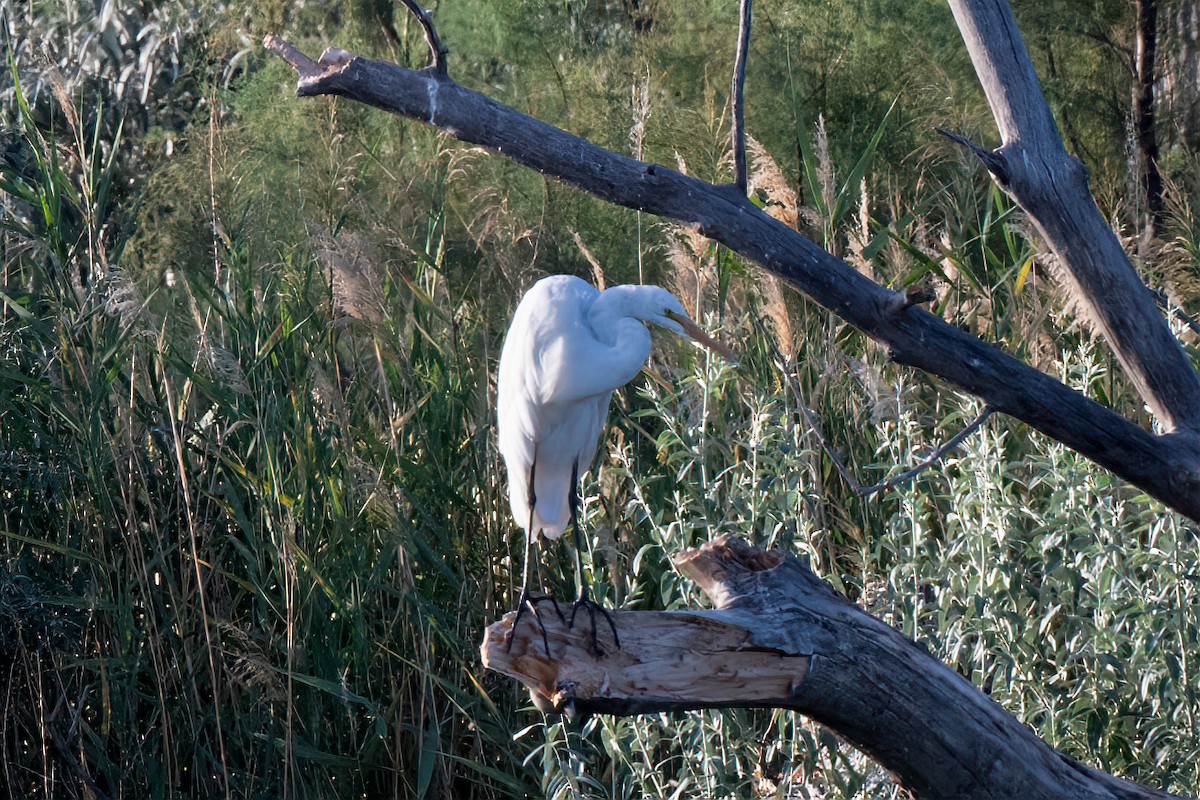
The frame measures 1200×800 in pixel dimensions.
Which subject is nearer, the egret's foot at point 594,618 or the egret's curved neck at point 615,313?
the egret's foot at point 594,618

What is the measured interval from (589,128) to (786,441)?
2.10 metres

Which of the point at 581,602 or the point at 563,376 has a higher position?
the point at 563,376

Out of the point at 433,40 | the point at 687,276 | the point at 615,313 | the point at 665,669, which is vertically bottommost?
the point at 665,669

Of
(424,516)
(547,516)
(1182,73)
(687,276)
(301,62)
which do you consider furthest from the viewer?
(1182,73)

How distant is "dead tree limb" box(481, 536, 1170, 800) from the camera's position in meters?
1.26

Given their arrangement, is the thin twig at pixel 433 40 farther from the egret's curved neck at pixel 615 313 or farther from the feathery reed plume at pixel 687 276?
the feathery reed plume at pixel 687 276

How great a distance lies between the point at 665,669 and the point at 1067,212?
66cm

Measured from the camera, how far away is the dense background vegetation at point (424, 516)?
73.3 inches

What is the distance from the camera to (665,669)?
4.14 feet

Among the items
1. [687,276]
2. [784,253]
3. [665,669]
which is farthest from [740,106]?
[687,276]

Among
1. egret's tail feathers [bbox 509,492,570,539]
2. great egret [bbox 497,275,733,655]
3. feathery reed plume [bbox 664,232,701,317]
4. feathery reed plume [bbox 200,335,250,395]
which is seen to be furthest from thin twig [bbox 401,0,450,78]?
feathery reed plume [bbox 664,232,701,317]

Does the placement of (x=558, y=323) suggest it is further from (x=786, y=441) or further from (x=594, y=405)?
(x=786, y=441)

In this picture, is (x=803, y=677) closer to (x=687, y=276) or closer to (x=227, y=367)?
(x=227, y=367)

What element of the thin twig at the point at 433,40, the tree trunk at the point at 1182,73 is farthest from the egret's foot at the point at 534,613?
the tree trunk at the point at 1182,73
